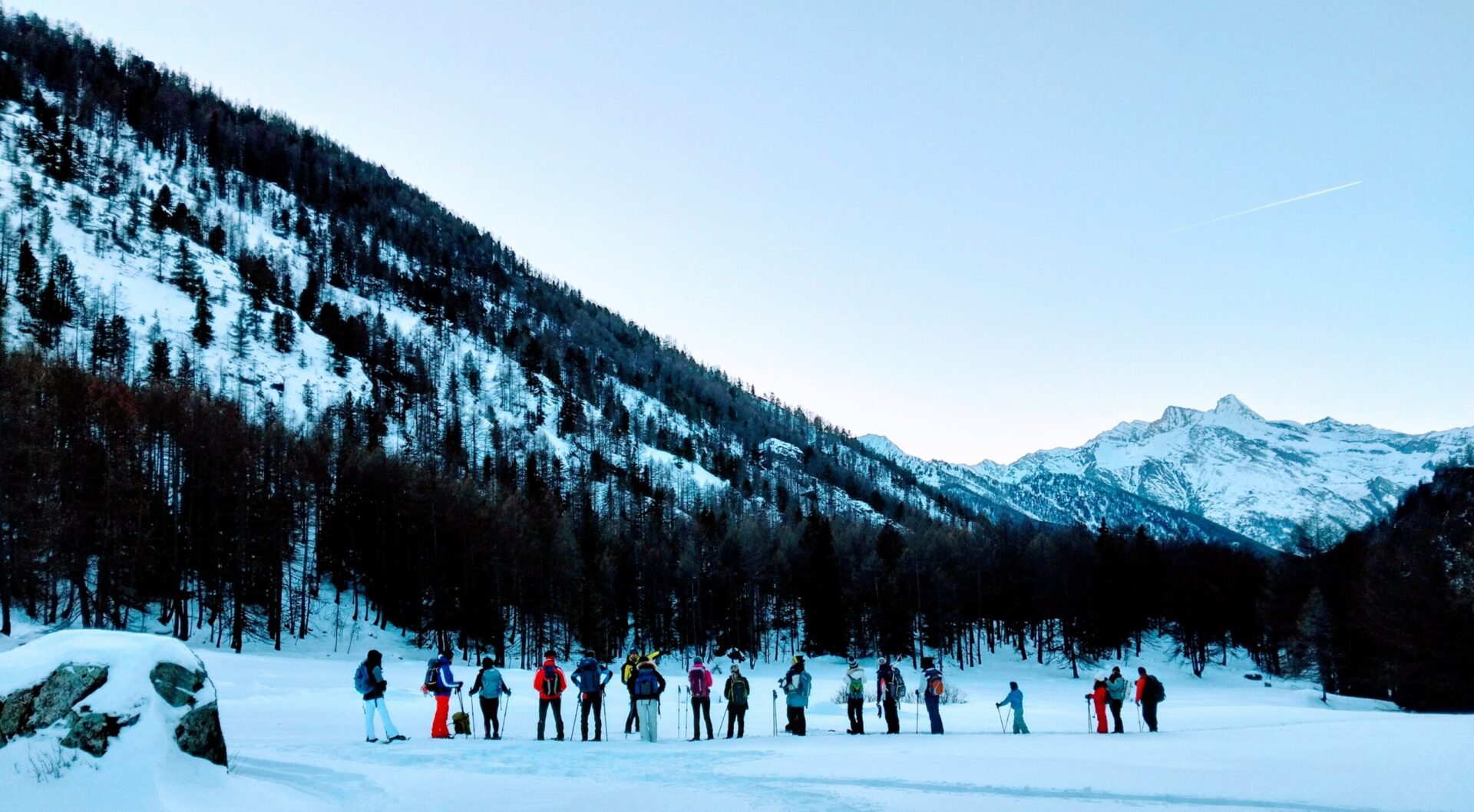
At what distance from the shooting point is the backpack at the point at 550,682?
18.3 m

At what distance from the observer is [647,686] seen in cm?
1780

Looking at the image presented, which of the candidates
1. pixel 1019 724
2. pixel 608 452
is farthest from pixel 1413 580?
pixel 608 452

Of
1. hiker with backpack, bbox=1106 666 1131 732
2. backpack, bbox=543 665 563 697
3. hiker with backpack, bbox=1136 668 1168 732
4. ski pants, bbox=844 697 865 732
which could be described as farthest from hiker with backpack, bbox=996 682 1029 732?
backpack, bbox=543 665 563 697

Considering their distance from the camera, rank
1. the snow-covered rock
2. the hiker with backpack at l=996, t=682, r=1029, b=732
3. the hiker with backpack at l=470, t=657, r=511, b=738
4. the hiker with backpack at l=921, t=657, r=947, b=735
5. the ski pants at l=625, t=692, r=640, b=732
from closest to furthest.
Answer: the snow-covered rock → the hiker with backpack at l=470, t=657, r=511, b=738 → the ski pants at l=625, t=692, r=640, b=732 → the hiker with backpack at l=921, t=657, r=947, b=735 → the hiker with backpack at l=996, t=682, r=1029, b=732

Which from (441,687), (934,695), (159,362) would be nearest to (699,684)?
(441,687)

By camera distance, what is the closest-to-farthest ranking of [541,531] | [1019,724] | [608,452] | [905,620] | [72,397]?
[1019,724] < [72,397] < [541,531] < [905,620] < [608,452]

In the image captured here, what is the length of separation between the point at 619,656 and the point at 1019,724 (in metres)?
60.5

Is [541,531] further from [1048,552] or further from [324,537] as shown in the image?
[1048,552]

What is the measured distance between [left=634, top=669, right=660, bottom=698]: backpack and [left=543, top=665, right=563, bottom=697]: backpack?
1.93 metres

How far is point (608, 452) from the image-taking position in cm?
14550

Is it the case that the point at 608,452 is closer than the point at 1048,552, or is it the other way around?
the point at 1048,552

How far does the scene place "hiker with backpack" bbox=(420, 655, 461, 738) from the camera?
17.3 meters

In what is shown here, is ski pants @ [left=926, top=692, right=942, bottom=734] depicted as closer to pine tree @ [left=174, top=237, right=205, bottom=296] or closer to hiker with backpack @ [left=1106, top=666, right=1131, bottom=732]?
hiker with backpack @ [left=1106, top=666, right=1131, bottom=732]

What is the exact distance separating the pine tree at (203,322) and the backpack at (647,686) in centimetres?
11087
